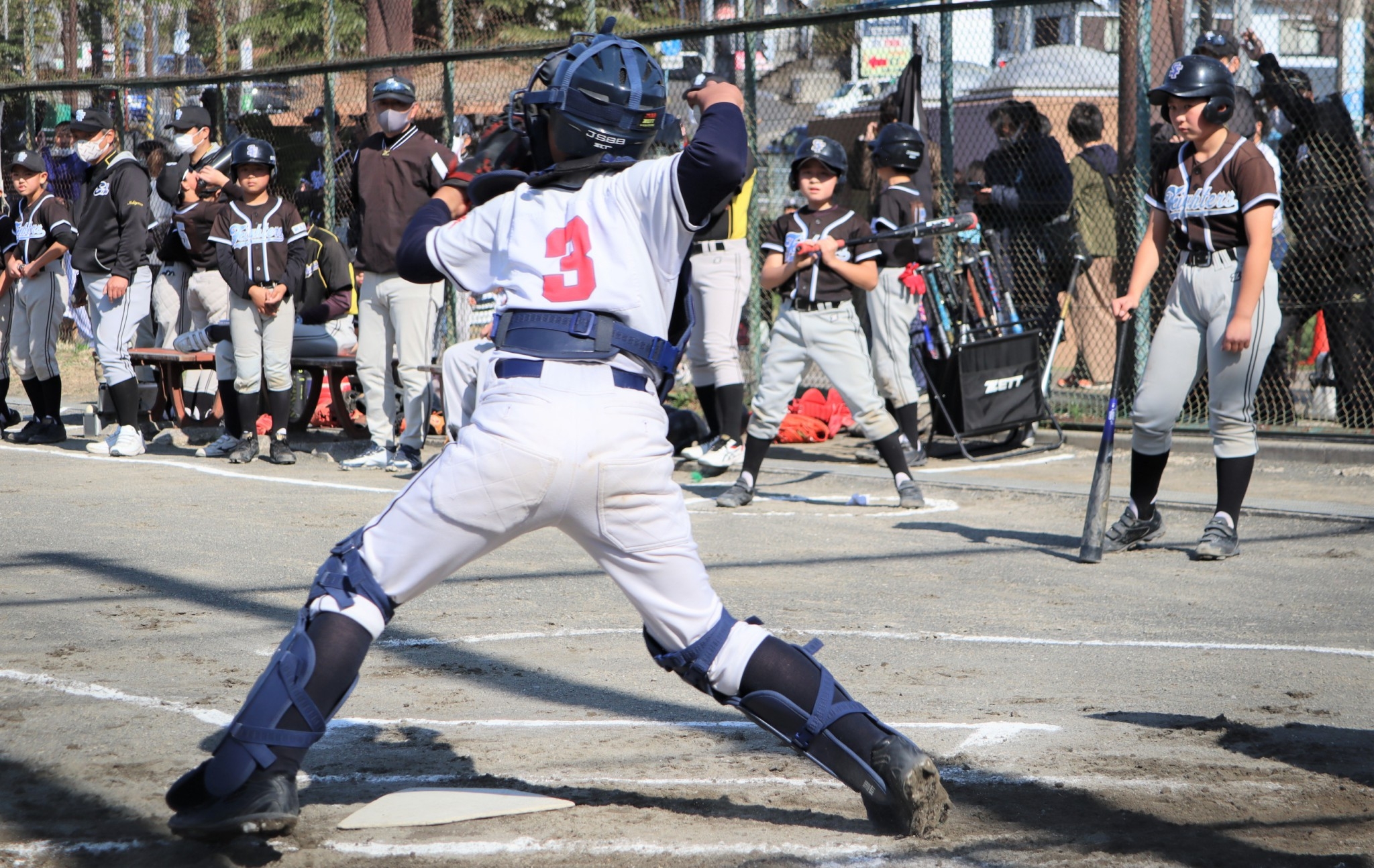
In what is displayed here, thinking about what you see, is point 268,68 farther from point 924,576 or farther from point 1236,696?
point 1236,696

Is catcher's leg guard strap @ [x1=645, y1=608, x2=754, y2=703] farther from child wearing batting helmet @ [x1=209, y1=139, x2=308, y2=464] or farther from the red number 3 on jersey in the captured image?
child wearing batting helmet @ [x1=209, y1=139, x2=308, y2=464]

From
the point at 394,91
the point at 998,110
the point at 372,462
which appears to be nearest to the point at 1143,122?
the point at 998,110

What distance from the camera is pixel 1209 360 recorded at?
22.5 feet

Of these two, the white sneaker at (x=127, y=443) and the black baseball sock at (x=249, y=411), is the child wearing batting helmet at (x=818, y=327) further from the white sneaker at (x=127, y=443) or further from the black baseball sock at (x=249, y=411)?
the white sneaker at (x=127, y=443)

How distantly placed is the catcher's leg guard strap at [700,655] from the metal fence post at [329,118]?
34.2 feet

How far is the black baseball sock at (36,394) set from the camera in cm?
1145

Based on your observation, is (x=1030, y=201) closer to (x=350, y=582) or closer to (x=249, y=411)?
(x=249, y=411)

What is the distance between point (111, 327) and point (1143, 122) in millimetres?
7797

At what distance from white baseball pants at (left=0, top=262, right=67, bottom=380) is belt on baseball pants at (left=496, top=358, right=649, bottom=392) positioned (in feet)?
29.8

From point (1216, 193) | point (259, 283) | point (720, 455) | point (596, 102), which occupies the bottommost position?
point (720, 455)

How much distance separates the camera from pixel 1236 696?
4578 mm

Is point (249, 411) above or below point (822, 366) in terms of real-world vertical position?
below

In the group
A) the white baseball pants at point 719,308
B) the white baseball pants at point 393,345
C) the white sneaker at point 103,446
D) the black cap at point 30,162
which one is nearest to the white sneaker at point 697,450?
the white baseball pants at point 719,308

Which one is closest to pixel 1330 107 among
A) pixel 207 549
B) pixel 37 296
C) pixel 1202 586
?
pixel 1202 586
